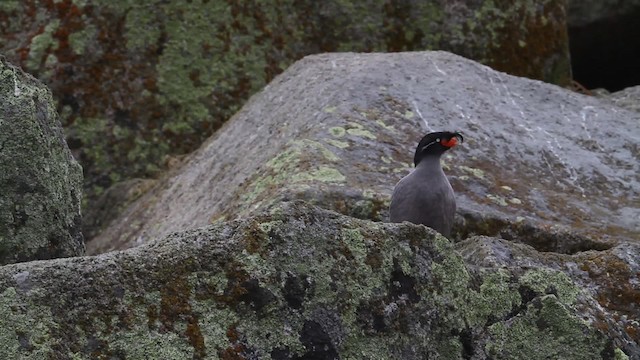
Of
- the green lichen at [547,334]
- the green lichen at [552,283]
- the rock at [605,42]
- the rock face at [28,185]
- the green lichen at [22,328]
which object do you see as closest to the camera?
the green lichen at [22,328]

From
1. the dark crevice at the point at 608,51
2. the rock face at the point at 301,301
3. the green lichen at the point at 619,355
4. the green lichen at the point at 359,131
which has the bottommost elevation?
the dark crevice at the point at 608,51

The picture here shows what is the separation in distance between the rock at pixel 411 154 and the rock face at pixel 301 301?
294 centimetres

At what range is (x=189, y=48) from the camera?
15.5 metres

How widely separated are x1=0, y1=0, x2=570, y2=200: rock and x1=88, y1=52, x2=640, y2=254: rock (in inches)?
64.7

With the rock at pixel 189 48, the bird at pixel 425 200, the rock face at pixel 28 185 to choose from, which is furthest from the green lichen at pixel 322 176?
the rock at pixel 189 48

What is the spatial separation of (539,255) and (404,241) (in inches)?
45.2

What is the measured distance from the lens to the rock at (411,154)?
10039 millimetres

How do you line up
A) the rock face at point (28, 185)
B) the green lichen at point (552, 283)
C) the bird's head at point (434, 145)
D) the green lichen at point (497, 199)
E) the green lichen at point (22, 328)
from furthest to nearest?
the green lichen at point (497, 199) → the bird's head at point (434, 145) → the rock face at point (28, 185) → the green lichen at point (552, 283) → the green lichen at point (22, 328)

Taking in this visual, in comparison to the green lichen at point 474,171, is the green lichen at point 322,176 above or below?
above

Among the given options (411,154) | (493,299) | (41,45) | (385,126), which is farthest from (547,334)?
(41,45)

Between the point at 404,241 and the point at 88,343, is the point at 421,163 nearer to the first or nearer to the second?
the point at 404,241

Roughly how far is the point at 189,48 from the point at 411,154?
5337mm

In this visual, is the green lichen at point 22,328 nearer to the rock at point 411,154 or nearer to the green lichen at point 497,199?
the rock at point 411,154

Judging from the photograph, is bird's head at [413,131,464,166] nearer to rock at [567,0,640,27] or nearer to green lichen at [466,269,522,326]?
green lichen at [466,269,522,326]
